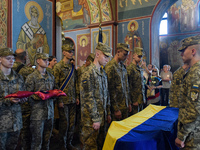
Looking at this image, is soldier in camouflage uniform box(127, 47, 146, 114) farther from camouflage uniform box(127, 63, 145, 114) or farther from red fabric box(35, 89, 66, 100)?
red fabric box(35, 89, 66, 100)

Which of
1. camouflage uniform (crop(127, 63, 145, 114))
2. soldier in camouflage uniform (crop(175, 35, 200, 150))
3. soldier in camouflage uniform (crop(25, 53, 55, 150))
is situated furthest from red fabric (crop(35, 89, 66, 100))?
camouflage uniform (crop(127, 63, 145, 114))

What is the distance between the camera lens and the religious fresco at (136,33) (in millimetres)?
8945

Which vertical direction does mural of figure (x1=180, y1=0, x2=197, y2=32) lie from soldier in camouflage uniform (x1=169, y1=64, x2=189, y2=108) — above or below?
above

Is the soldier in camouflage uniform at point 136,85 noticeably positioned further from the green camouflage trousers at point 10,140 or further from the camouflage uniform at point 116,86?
the green camouflage trousers at point 10,140

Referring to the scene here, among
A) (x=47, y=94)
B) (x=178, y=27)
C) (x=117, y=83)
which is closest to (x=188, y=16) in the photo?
(x=178, y=27)

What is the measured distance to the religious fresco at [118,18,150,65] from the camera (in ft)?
29.3

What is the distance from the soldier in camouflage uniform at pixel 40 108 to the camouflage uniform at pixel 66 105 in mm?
481

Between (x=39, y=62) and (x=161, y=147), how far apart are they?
236cm

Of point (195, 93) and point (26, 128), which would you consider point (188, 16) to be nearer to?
point (195, 93)

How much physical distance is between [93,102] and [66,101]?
1.30m

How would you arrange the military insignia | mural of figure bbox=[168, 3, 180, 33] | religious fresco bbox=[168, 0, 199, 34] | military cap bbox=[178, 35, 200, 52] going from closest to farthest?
the military insignia, military cap bbox=[178, 35, 200, 52], religious fresco bbox=[168, 0, 199, 34], mural of figure bbox=[168, 3, 180, 33]

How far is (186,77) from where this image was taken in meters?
2.08

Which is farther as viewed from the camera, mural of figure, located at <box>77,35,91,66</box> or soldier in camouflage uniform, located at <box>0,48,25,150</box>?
mural of figure, located at <box>77,35,91,66</box>

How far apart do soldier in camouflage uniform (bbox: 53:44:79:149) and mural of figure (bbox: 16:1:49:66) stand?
1.23 meters
